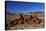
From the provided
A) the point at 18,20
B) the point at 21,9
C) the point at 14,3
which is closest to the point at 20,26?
the point at 18,20

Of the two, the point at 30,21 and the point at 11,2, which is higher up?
the point at 11,2

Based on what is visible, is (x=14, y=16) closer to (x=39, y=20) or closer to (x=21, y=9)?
(x=21, y=9)

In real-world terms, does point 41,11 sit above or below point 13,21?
above

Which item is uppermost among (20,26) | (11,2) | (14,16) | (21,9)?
(11,2)

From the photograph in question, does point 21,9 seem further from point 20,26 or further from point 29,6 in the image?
point 20,26

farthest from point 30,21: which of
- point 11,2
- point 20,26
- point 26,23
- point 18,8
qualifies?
point 11,2
